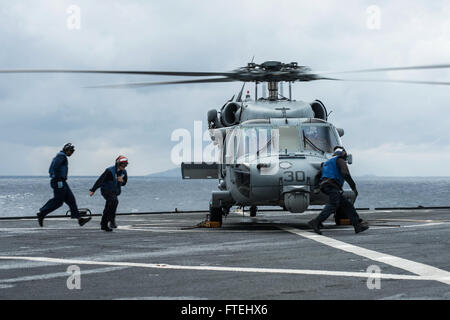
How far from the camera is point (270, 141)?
1603cm

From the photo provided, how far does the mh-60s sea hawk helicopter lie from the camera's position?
1498 cm

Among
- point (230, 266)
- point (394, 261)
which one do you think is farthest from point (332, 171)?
point (230, 266)

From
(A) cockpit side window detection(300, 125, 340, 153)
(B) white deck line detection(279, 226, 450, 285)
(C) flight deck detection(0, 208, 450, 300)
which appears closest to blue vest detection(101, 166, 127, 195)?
(C) flight deck detection(0, 208, 450, 300)

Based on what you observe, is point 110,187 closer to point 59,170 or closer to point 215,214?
point 59,170

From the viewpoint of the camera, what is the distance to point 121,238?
543 inches

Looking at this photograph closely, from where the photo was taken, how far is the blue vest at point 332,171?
14.3m

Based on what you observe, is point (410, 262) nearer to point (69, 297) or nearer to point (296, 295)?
point (296, 295)

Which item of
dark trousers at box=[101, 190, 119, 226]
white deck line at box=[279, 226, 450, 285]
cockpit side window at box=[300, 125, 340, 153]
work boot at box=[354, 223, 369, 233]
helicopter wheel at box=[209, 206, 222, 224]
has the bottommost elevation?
white deck line at box=[279, 226, 450, 285]

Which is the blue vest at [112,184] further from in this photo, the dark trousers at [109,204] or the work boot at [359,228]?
the work boot at [359,228]

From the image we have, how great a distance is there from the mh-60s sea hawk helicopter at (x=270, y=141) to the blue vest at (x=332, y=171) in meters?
0.67

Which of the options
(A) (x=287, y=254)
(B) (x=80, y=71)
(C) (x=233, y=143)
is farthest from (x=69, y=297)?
(C) (x=233, y=143)

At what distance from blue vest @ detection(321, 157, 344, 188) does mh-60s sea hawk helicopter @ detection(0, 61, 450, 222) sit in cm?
67

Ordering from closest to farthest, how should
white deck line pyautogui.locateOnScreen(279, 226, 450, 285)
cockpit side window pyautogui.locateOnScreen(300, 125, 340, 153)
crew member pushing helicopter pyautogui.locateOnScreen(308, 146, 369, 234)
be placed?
white deck line pyautogui.locateOnScreen(279, 226, 450, 285) < crew member pushing helicopter pyautogui.locateOnScreen(308, 146, 369, 234) < cockpit side window pyautogui.locateOnScreen(300, 125, 340, 153)

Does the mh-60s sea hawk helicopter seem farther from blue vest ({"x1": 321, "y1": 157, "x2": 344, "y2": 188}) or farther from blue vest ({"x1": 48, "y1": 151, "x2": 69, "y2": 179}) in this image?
blue vest ({"x1": 48, "y1": 151, "x2": 69, "y2": 179})
